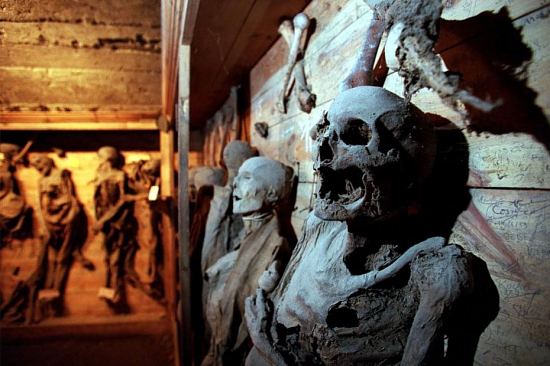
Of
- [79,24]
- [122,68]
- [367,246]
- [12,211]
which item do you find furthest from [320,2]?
[12,211]

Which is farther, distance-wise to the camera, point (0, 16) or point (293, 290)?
point (0, 16)

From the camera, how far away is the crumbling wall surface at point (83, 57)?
118 inches

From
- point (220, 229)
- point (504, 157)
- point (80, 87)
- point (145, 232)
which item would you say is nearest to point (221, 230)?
point (220, 229)

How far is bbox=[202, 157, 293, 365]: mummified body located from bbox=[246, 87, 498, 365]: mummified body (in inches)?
28.1

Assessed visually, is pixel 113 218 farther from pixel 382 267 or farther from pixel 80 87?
pixel 382 267

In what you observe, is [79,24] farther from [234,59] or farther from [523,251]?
[523,251]

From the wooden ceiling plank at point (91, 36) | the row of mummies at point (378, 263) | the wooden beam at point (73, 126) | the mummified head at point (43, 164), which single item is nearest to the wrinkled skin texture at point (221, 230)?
the row of mummies at point (378, 263)

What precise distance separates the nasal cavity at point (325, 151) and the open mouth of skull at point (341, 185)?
34mm

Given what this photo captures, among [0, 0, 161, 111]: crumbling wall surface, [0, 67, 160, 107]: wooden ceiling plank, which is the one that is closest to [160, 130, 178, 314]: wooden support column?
[0, 0, 161, 111]: crumbling wall surface

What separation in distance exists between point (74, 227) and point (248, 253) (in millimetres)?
3883

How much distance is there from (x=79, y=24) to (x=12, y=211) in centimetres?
268

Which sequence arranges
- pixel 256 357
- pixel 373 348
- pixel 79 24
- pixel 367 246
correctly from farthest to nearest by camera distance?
pixel 79 24 < pixel 256 357 < pixel 367 246 < pixel 373 348

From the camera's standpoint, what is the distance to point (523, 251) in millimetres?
850

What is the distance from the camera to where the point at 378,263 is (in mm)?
1046
